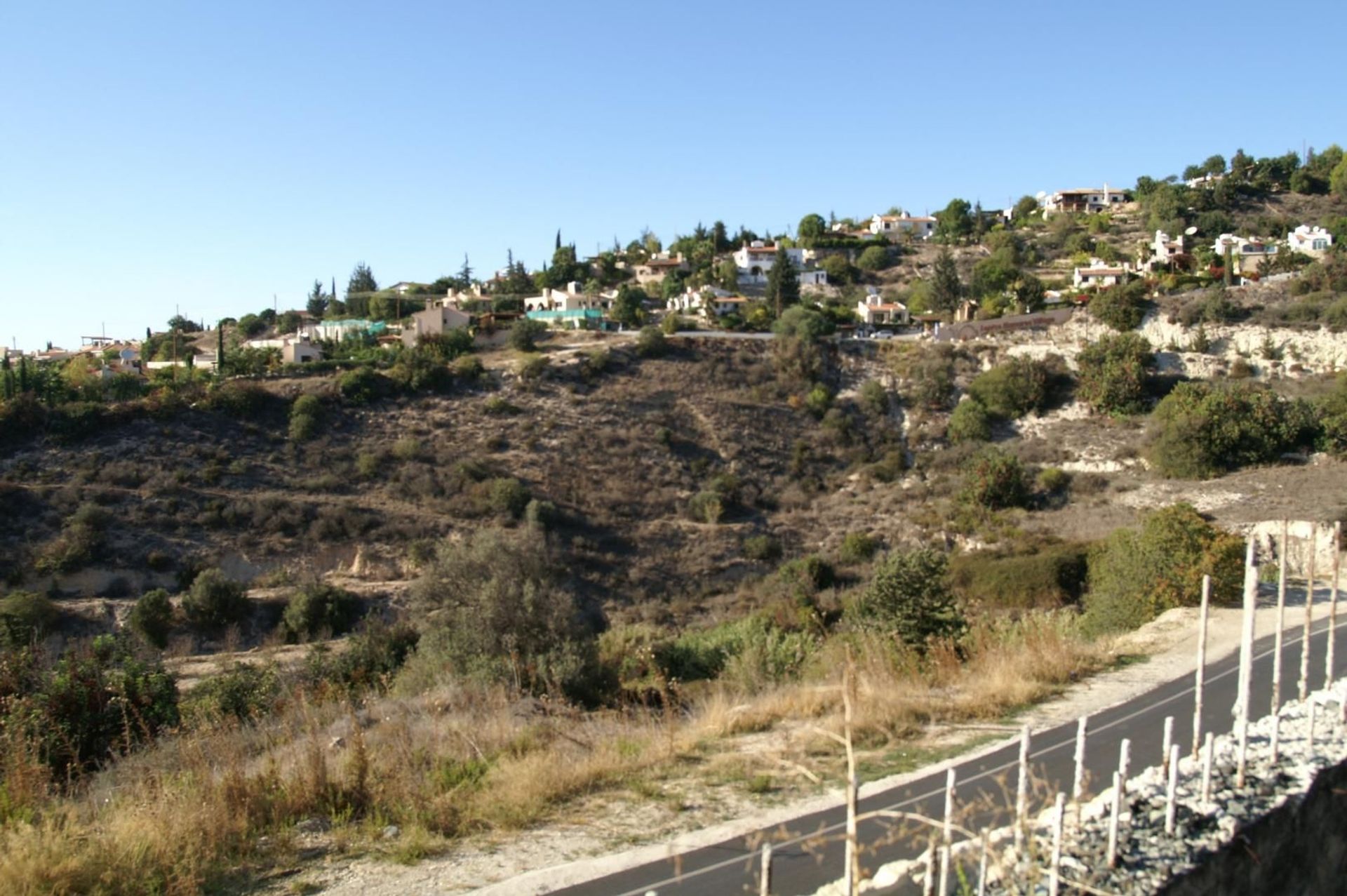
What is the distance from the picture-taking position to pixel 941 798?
611cm

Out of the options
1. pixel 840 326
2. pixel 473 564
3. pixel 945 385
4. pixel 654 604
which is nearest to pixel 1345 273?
pixel 945 385

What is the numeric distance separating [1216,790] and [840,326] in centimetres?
5044

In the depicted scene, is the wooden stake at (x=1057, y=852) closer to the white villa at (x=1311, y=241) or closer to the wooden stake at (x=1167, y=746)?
the wooden stake at (x=1167, y=746)

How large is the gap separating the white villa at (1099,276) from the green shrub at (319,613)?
165 feet

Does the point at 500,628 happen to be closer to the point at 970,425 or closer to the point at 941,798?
the point at 941,798

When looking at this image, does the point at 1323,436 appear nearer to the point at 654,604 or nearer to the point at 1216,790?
the point at 654,604

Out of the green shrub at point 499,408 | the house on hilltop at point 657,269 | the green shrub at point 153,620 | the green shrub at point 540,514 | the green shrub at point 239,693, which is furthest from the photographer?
the house on hilltop at point 657,269

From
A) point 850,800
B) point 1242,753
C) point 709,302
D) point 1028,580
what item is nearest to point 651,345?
point 709,302

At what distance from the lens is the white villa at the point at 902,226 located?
85.3 metres

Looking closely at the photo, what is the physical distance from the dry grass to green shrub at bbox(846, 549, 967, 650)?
14.0 ft

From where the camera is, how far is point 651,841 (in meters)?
5.65

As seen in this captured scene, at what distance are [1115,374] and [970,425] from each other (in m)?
6.82

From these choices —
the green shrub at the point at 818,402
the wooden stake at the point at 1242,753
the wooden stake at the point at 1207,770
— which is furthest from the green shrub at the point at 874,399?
the wooden stake at the point at 1207,770

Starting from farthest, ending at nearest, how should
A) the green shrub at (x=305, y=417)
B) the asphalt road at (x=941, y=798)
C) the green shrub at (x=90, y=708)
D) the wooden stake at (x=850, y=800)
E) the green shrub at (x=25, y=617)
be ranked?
the green shrub at (x=305, y=417) → the green shrub at (x=25, y=617) → the green shrub at (x=90, y=708) → the asphalt road at (x=941, y=798) → the wooden stake at (x=850, y=800)
